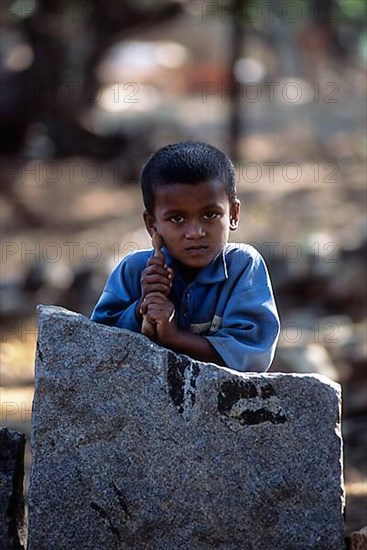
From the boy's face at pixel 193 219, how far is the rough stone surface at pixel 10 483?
0.76 m

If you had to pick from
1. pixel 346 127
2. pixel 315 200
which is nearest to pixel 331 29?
Answer: pixel 346 127

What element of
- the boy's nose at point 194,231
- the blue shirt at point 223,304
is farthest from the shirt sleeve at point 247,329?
the boy's nose at point 194,231

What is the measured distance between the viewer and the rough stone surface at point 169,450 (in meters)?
3.44

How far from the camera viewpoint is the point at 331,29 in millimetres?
25938

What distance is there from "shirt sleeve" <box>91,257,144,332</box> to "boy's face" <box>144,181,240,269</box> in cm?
19

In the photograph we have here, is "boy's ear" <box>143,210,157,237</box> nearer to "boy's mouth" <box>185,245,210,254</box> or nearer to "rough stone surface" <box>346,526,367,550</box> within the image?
"boy's mouth" <box>185,245,210,254</box>

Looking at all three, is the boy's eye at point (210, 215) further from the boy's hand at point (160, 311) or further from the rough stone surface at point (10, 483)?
the rough stone surface at point (10, 483)

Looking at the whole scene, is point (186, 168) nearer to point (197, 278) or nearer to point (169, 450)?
point (197, 278)

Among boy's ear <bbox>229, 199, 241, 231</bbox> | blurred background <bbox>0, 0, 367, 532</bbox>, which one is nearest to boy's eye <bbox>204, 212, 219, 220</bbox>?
boy's ear <bbox>229, 199, 241, 231</bbox>

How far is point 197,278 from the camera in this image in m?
3.61

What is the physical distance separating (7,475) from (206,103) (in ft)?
65.0

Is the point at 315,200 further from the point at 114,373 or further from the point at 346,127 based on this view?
the point at 114,373

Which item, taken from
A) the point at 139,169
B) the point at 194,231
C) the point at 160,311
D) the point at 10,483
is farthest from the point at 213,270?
the point at 139,169

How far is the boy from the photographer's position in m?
3.49
